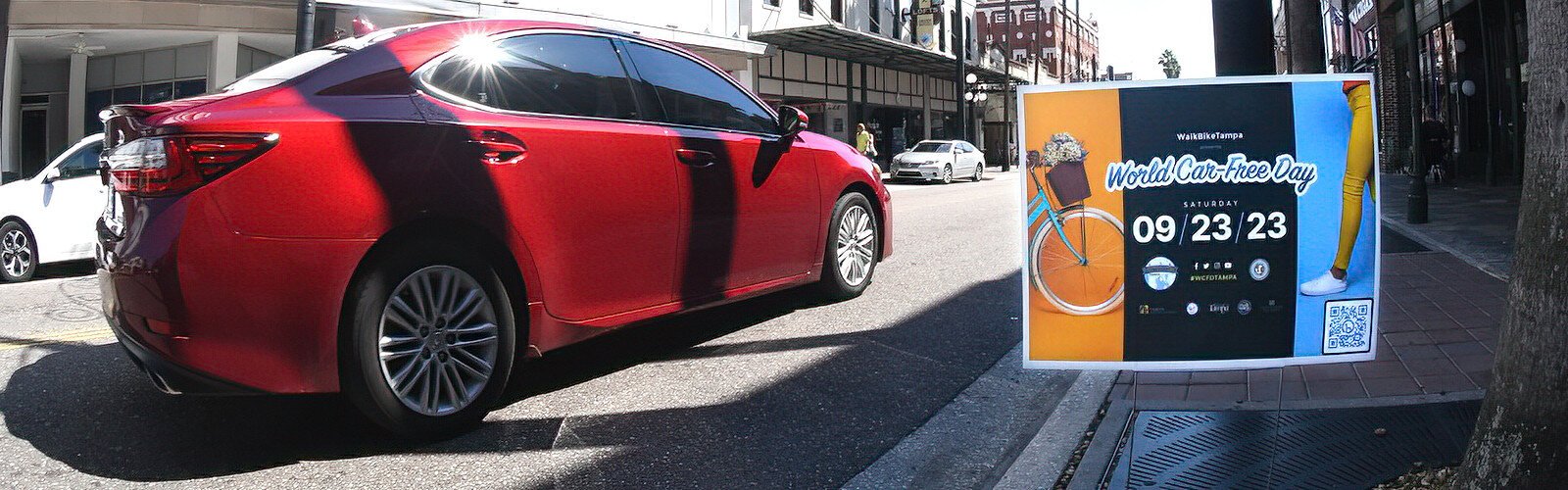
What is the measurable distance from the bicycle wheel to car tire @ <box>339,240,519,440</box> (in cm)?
183

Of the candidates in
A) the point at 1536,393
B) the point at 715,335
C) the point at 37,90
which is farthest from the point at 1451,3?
the point at 37,90

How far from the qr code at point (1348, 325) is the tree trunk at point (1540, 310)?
883mm

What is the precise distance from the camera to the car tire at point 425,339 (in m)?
3.43

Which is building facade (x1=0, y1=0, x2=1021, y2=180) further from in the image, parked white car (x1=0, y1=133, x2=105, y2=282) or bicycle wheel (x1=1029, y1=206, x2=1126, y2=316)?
bicycle wheel (x1=1029, y1=206, x2=1126, y2=316)

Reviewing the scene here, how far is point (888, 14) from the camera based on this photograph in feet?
132

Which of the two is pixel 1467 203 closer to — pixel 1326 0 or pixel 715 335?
→ pixel 715 335

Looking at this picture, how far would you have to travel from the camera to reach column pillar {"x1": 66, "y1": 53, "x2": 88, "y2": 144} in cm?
2102

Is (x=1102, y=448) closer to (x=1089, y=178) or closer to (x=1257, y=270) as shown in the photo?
(x=1257, y=270)

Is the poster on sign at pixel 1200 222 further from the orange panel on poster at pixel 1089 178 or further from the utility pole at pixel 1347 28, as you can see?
the utility pole at pixel 1347 28

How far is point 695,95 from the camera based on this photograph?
5.20 m

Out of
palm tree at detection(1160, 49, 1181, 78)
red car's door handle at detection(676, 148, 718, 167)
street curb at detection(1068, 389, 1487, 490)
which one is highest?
red car's door handle at detection(676, 148, 718, 167)

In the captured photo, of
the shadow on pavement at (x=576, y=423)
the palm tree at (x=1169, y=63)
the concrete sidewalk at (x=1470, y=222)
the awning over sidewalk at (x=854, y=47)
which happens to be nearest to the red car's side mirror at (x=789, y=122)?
the shadow on pavement at (x=576, y=423)

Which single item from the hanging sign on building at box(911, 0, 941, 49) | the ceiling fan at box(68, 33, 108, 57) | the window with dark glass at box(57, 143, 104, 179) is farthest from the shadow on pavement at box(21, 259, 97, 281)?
the hanging sign on building at box(911, 0, 941, 49)

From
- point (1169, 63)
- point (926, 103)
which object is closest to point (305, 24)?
point (926, 103)
